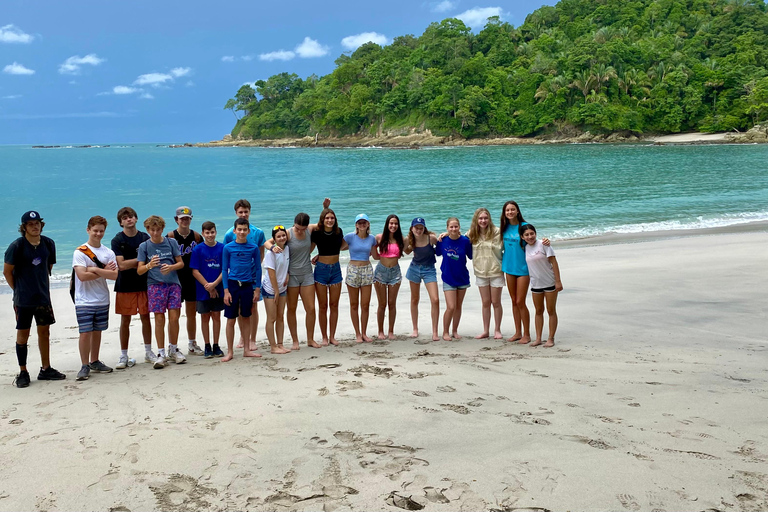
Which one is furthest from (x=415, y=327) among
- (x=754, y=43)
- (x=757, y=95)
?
(x=754, y=43)

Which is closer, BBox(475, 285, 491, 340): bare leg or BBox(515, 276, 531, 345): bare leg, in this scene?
BBox(515, 276, 531, 345): bare leg

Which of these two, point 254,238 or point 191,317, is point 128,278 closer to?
Result: point 191,317

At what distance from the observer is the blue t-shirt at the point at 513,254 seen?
721cm

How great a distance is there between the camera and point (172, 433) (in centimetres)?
441

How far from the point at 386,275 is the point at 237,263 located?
185 centimetres

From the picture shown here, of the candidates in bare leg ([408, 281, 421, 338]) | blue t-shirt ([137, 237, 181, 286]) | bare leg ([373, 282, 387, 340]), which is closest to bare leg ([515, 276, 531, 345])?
bare leg ([408, 281, 421, 338])

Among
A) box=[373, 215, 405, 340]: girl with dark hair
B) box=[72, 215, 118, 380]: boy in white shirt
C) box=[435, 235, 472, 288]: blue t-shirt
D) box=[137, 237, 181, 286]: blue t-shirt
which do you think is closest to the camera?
box=[72, 215, 118, 380]: boy in white shirt

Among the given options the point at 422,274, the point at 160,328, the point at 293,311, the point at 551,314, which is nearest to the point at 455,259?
the point at 422,274

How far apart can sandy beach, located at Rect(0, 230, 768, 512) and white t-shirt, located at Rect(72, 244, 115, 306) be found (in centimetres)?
78

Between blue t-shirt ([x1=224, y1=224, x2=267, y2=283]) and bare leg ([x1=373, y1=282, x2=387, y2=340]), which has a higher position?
blue t-shirt ([x1=224, y1=224, x2=267, y2=283])

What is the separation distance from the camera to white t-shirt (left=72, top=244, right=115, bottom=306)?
19.8 ft

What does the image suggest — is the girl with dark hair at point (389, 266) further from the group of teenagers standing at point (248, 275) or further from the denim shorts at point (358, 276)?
the denim shorts at point (358, 276)

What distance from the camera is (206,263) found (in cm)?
679

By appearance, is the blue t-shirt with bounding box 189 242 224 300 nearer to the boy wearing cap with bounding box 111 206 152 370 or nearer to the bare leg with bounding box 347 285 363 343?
the boy wearing cap with bounding box 111 206 152 370
